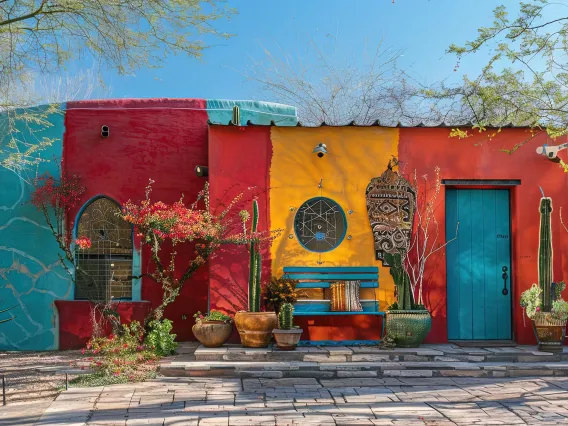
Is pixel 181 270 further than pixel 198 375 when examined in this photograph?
Yes

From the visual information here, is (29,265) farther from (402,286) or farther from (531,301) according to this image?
(531,301)

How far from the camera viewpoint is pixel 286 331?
8.52 m

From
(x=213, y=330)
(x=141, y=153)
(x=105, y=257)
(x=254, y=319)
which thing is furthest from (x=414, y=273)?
(x=105, y=257)

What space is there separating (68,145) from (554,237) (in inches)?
301

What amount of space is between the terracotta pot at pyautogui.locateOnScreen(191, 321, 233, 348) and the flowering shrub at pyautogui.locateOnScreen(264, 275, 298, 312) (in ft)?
2.37

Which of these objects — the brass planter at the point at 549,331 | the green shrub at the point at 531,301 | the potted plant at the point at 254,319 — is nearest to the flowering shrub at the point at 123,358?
the potted plant at the point at 254,319

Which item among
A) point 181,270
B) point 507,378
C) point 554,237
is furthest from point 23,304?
point 554,237

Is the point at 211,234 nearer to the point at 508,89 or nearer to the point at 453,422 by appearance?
the point at 453,422

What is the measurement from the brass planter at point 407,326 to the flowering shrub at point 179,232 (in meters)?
2.18

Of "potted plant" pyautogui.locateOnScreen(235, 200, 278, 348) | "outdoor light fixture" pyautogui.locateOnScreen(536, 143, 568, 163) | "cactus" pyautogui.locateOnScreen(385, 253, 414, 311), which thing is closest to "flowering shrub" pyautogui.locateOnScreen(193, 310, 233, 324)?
"potted plant" pyautogui.locateOnScreen(235, 200, 278, 348)

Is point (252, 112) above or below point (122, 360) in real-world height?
above

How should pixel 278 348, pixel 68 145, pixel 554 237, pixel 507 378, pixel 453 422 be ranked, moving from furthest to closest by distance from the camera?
pixel 68 145, pixel 554 237, pixel 278 348, pixel 507 378, pixel 453 422

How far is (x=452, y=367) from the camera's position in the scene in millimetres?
8023

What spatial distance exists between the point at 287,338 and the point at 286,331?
9 centimetres
